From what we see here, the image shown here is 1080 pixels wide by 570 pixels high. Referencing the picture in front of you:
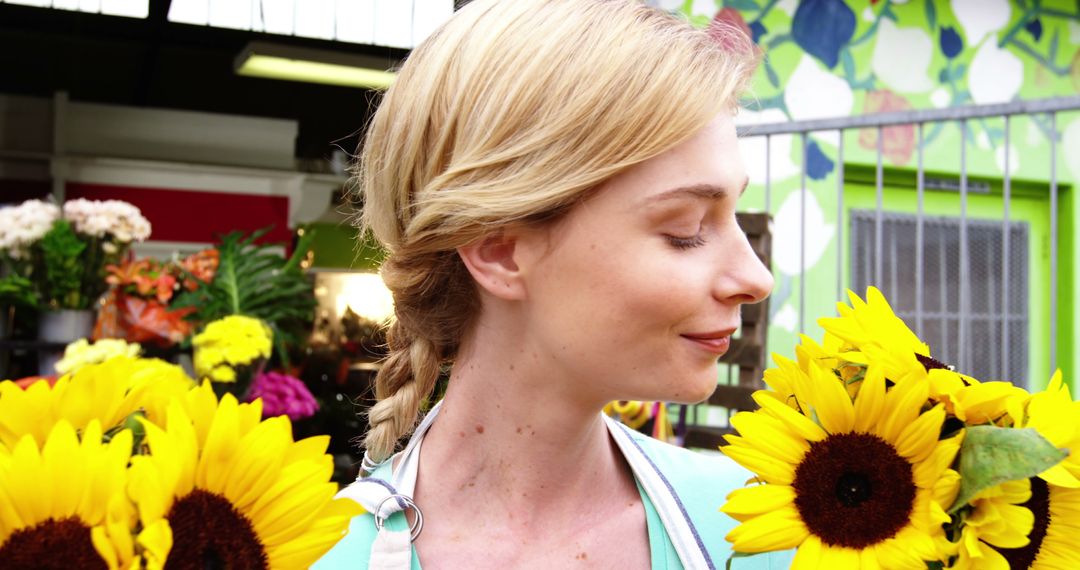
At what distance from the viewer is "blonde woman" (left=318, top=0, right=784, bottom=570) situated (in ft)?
2.90

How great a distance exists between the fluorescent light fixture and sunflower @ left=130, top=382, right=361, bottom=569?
412 cm

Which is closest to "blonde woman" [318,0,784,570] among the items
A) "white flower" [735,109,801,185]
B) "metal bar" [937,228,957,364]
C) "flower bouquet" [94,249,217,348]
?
"flower bouquet" [94,249,217,348]

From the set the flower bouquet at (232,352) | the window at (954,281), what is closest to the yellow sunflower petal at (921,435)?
the flower bouquet at (232,352)

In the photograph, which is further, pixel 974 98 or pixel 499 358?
pixel 974 98

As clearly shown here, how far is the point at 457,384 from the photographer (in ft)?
3.56

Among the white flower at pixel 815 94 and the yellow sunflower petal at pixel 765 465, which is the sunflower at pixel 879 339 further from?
the white flower at pixel 815 94

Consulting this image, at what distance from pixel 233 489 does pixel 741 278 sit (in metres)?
0.49

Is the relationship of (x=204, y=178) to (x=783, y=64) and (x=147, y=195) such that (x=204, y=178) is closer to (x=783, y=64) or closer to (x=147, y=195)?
(x=147, y=195)

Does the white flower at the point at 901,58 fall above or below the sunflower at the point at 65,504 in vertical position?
above

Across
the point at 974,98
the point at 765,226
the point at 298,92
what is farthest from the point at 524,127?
the point at 298,92

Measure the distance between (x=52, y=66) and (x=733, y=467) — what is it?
239 inches

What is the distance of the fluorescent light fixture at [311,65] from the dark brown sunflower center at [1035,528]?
13.7 ft

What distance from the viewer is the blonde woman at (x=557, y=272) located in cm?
88

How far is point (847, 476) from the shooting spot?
0.71m
